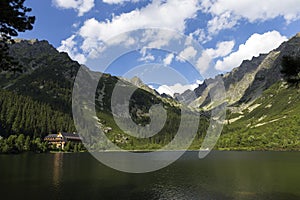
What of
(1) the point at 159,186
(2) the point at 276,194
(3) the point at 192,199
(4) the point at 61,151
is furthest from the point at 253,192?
(4) the point at 61,151

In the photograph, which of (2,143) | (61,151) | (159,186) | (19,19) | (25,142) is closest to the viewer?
(19,19)

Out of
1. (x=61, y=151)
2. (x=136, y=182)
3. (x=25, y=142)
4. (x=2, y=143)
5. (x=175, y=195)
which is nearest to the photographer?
(x=175, y=195)

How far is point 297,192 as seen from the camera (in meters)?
44.0

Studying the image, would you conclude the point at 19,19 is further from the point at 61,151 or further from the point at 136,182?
the point at 61,151

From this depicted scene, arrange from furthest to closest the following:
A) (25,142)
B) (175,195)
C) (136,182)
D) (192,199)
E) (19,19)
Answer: (25,142)
(136,182)
(175,195)
(192,199)
(19,19)

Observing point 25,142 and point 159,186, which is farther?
point 25,142

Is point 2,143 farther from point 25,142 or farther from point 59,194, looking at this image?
point 59,194

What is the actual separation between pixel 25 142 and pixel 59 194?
392ft

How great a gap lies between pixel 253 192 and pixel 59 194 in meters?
32.3

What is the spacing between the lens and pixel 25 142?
14950 cm

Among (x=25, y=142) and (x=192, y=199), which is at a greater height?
(x=25, y=142)

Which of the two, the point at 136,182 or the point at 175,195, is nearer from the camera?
the point at 175,195

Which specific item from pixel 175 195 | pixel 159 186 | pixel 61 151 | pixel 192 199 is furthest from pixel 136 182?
pixel 61 151

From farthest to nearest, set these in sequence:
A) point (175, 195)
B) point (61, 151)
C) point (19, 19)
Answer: point (61, 151) < point (175, 195) < point (19, 19)
